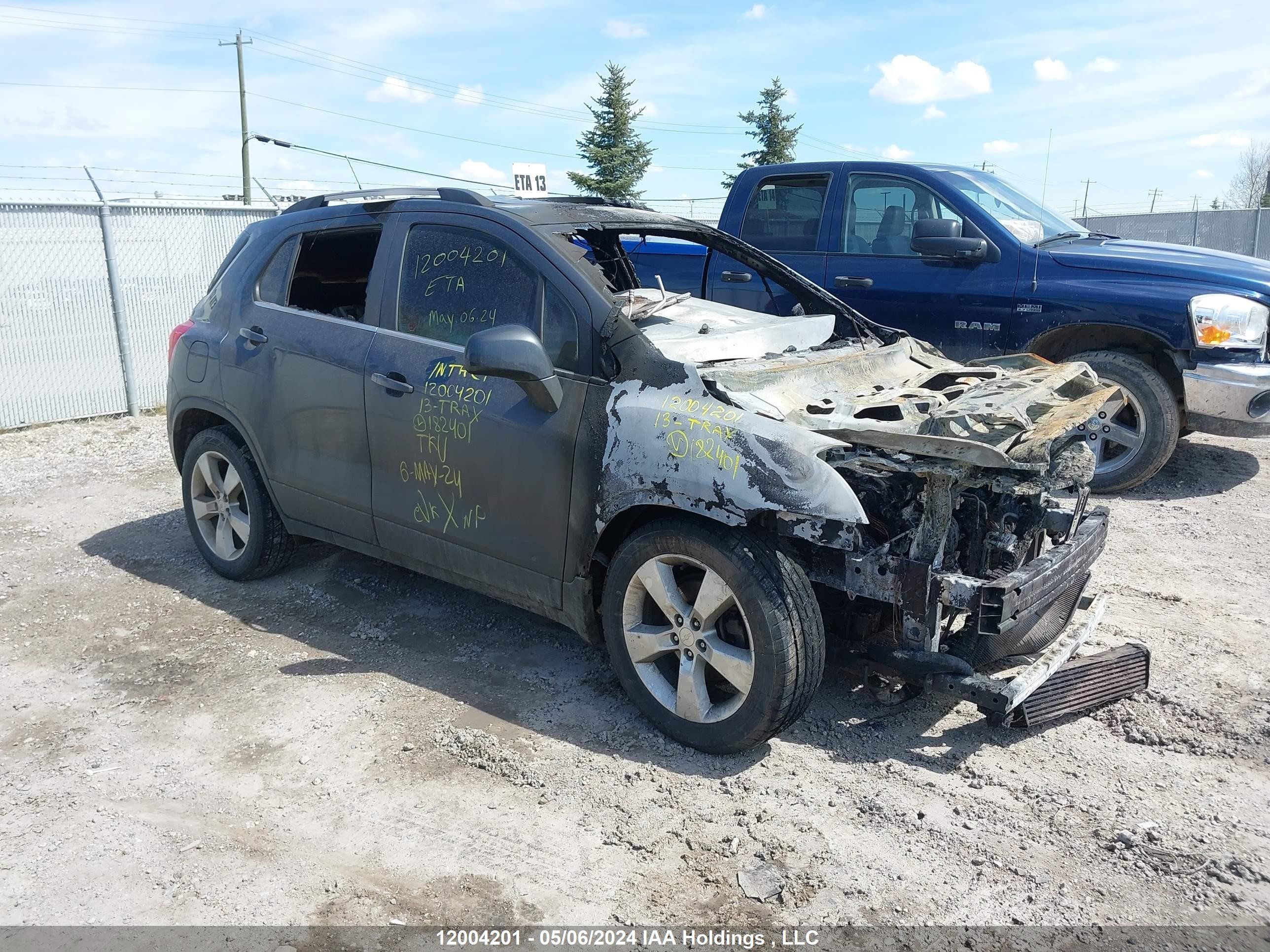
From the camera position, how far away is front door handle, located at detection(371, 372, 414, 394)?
4.06 metres

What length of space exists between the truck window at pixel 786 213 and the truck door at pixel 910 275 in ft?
0.74

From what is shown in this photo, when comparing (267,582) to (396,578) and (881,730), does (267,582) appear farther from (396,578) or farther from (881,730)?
(881,730)

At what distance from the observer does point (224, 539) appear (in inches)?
206

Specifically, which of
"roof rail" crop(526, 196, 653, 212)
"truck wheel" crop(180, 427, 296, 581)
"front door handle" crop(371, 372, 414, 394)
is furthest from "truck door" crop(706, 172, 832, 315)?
"truck wheel" crop(180, 427, 296, 581)

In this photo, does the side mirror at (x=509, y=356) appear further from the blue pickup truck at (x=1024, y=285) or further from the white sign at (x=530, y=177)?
the white sign at (x=530, y=177)

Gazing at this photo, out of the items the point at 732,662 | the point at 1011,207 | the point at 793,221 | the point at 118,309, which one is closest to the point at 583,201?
the point at 732,662

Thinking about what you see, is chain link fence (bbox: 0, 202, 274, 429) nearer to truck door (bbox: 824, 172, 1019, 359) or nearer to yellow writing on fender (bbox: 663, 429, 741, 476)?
truck door (bbox: 824, 172, 1019, 359)

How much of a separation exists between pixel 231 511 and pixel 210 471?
9.7 inches

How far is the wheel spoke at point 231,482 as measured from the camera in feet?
16.5

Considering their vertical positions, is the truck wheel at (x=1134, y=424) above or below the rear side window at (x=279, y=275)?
below

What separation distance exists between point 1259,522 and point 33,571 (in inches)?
290

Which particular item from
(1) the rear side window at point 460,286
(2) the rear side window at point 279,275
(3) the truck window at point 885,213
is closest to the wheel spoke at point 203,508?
(2) the rear side window at point 279,275

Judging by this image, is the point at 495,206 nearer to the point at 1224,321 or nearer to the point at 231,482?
the point at 231,482

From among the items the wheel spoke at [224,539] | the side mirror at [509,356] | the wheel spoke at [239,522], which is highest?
the side mirror at [509,356]
